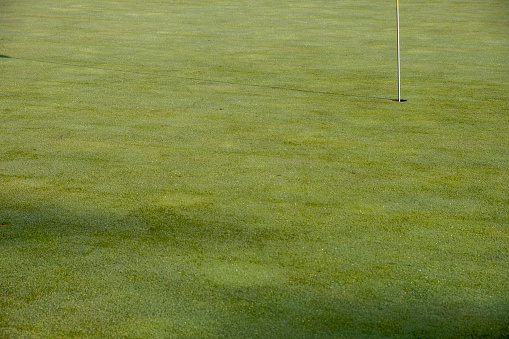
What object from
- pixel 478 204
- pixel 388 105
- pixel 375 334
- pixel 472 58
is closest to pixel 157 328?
pixel 375 334

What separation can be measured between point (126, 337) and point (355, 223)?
1896 millimetres

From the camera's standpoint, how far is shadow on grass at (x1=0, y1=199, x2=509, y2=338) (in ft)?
10.6

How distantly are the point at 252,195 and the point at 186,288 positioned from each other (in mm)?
1480

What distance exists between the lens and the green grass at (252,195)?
3.40 m

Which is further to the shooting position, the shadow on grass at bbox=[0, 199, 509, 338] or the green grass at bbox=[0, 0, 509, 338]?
the green grass at bbox=[0, 0, 509, 338]

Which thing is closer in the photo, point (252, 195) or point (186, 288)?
point (186, 288)

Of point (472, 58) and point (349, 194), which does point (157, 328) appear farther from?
point (472, 58)

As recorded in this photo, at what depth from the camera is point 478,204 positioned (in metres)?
4.80

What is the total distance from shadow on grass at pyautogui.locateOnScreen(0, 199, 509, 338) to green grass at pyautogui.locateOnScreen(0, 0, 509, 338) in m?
0.01

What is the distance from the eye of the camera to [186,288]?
3.61 metres

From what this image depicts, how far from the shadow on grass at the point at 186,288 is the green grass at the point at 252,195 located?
13mm

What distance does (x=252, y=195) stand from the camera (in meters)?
4.97

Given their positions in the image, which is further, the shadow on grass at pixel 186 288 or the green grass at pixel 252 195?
the green grass at pixel 252 195

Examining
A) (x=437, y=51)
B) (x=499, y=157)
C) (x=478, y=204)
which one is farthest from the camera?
(x=437, y=51)
